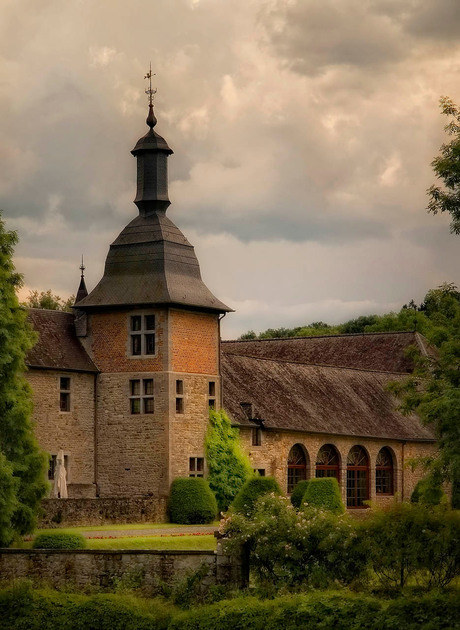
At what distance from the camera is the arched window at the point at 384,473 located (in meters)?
55.5

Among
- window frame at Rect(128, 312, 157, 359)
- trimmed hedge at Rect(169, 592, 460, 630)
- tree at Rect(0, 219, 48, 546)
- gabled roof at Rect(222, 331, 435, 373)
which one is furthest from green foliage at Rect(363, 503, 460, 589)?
gabled roof at Rect(222, 331, 435, 373)

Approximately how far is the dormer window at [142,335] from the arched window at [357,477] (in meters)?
11.3

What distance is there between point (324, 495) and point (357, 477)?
9550mm

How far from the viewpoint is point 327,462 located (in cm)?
5278

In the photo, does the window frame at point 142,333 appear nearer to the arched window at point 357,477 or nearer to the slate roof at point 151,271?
the slate roof at point 151,271

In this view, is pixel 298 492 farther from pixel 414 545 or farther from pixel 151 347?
pixel 414 545

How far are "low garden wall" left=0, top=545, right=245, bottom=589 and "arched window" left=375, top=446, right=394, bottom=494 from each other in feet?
80.5

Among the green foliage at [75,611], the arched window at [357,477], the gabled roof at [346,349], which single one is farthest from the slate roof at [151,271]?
the gabled roof at [346,349]

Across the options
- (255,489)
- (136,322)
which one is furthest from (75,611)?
(136,322)

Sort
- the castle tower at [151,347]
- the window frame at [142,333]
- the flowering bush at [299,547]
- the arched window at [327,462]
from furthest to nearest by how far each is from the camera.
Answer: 1. the arched window at [327,462]
2. the window frame at [142,333]
3. the castle tower at [151,347]
4. the flowering bush at [299,547]

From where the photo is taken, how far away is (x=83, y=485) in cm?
4550

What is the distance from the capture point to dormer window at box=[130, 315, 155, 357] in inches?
1825

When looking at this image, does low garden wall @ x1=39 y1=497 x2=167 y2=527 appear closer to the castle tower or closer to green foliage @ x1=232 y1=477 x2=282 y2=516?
the castle tower

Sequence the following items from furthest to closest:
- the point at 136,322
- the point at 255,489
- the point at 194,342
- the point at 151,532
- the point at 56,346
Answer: the point at 194,342, the point at 136,322, the point at 56,346, the point at 255,489, the point at 151,532
